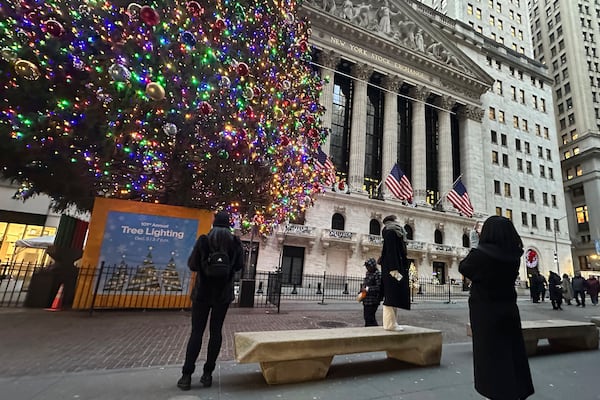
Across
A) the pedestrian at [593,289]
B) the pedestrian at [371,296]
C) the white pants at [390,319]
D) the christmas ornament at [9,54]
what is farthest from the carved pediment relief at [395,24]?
the white pants at [390,319]

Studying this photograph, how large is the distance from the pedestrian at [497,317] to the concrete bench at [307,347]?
1593 millimetres

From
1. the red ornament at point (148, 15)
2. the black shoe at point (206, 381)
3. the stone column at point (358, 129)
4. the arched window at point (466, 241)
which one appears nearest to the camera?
the black shoe at point (206, 381)

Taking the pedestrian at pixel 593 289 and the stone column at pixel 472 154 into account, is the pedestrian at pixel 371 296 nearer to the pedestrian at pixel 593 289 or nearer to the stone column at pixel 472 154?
the pedestrian at pixel 593 289

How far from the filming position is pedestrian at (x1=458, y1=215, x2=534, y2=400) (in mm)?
2787

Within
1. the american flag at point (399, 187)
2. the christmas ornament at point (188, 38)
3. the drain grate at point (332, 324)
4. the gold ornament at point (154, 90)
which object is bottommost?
the drain grate at point (332, 324)

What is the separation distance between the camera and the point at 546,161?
4312 centimetres

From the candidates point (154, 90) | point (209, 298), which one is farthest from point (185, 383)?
point (154, 90)

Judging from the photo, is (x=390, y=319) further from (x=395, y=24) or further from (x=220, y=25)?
(x=395, y=24)

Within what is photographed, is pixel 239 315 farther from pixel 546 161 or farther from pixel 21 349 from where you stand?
pixel 546 161

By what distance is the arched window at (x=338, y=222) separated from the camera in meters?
28.4

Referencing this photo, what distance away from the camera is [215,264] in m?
3.75

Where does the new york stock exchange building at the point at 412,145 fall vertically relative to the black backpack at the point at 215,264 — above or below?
above

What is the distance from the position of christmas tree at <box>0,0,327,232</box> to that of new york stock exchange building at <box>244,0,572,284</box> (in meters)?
15.5

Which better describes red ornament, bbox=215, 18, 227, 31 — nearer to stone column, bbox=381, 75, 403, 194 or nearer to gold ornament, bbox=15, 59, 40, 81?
gold ornament, bbox=15, 59, 40, 81
